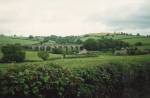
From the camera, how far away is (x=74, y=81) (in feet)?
35.7

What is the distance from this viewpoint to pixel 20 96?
9.87 m

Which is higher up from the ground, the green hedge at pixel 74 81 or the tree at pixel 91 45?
the tree at pixel 91 45

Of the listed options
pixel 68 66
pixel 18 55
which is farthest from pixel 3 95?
pixel 18 55

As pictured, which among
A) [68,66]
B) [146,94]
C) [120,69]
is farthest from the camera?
[146,94]

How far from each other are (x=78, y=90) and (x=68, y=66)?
3.15ft

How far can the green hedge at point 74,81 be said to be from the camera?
9.77 meters

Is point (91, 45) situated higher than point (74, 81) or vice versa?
point (91, 45)

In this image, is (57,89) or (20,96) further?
(57,89)

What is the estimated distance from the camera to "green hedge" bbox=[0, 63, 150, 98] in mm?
Answer: 9773

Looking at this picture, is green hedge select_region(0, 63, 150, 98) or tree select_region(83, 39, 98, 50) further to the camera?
tree select_region(83, 39, 98, 50)

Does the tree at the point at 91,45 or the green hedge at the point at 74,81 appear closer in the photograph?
the green hedge at the point at 74,81

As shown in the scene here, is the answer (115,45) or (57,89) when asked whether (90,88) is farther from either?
(115,45)

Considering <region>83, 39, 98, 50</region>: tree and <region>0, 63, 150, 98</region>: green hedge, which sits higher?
<region>83, 39, 98, 50</region>: tree

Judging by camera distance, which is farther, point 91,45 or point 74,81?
point 91,45
